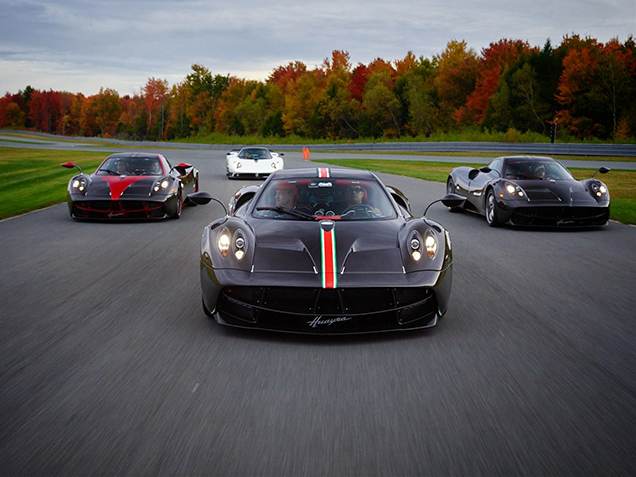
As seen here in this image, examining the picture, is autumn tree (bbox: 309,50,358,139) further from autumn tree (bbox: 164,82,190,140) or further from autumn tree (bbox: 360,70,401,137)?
autumn tree (bbox: 164,82,190,140)

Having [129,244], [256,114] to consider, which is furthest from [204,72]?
[129,244]

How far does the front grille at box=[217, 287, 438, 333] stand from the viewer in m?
4.53

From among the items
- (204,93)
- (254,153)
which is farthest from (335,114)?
(254,153)

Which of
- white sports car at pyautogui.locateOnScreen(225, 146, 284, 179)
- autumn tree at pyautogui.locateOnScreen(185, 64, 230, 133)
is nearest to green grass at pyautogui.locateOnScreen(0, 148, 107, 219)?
white sports car at pyautogui.locateOnScreen(225, 146, 284, 179)

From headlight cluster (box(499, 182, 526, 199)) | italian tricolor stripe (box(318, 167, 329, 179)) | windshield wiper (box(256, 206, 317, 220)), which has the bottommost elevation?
headlight cluster (box(499, 182, 526, 199))

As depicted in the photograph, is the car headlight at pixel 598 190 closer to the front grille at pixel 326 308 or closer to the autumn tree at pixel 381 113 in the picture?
the front grille at pixel 326 308

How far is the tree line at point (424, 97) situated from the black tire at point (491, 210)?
29255 mm

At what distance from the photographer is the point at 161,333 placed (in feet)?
16.1

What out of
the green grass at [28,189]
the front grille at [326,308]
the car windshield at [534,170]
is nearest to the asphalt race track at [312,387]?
the front grille at [326,308]

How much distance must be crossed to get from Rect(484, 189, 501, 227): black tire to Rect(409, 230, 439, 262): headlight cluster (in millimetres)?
6453

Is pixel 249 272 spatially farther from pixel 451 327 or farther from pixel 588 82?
pixel 588 82

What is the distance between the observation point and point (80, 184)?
39.2 feet

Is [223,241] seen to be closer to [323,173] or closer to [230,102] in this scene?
[323,173]

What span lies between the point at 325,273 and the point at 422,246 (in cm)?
88
